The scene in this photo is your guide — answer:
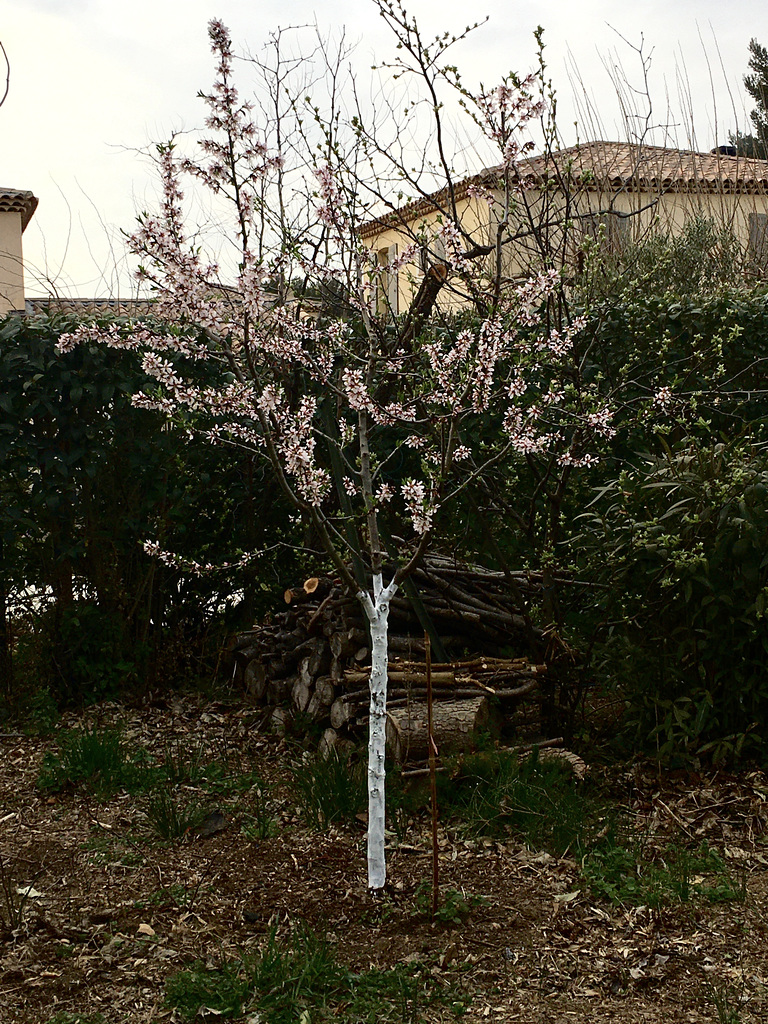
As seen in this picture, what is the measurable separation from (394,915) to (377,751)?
0.52 m

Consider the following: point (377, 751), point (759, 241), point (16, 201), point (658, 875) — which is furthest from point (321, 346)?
point (16, 201)

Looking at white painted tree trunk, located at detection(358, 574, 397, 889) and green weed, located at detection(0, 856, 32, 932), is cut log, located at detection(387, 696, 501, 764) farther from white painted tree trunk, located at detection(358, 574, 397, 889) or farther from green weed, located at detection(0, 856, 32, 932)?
green weed, located at detection(0, 856, 32, 932)

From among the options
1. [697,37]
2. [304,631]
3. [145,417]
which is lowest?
[304,631]

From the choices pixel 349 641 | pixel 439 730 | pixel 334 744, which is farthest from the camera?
pixel 349 641

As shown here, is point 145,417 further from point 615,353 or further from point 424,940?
point 424,940

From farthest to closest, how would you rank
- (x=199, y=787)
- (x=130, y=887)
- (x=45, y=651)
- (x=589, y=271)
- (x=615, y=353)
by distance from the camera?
(x=615, y=353) → (x=45, y=651) → (x=589, y=271) → (x=199, y=787) → (x=130, y=887)

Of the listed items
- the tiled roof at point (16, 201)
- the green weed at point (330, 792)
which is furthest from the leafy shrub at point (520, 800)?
the tiled roof at point (16, 201)

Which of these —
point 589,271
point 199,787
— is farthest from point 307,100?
point 199,787

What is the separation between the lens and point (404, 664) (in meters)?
4.36

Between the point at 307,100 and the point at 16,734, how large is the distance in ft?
11.3

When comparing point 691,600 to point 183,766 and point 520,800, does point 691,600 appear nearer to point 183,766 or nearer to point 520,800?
point 520,800

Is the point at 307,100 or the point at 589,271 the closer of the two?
the point at 307,100

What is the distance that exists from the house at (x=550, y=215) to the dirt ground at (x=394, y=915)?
84.3 inches

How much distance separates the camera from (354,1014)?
8.38 ft
